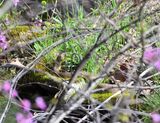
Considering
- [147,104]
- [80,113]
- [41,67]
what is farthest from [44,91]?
[147,104]

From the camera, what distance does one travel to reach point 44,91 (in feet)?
11.2

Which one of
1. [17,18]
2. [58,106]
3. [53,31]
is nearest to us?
[58,106]

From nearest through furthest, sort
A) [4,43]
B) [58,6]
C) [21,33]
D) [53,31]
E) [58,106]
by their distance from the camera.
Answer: [58,106] → [4,43] → [53,31] → [21,33] → [58,6]

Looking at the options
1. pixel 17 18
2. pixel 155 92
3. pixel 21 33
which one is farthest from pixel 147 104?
pixel 17 18

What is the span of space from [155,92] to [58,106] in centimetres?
138

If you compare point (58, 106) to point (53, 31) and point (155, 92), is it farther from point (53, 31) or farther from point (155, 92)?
point (53, 31)

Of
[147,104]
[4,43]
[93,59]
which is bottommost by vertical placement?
[147,104]

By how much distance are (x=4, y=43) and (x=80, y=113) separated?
3.59 feet

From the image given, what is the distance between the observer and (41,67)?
3.61m

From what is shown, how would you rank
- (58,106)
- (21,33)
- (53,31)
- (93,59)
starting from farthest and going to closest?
(21,33) < (53,31) < (93,59) < (58,106)

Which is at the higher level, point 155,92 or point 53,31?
point 53,31

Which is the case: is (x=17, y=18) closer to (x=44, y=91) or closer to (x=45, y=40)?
(x=45, y=40)

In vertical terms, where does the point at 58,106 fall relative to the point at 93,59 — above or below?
A: above

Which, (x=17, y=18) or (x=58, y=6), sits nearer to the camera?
(x=17, y=18)
